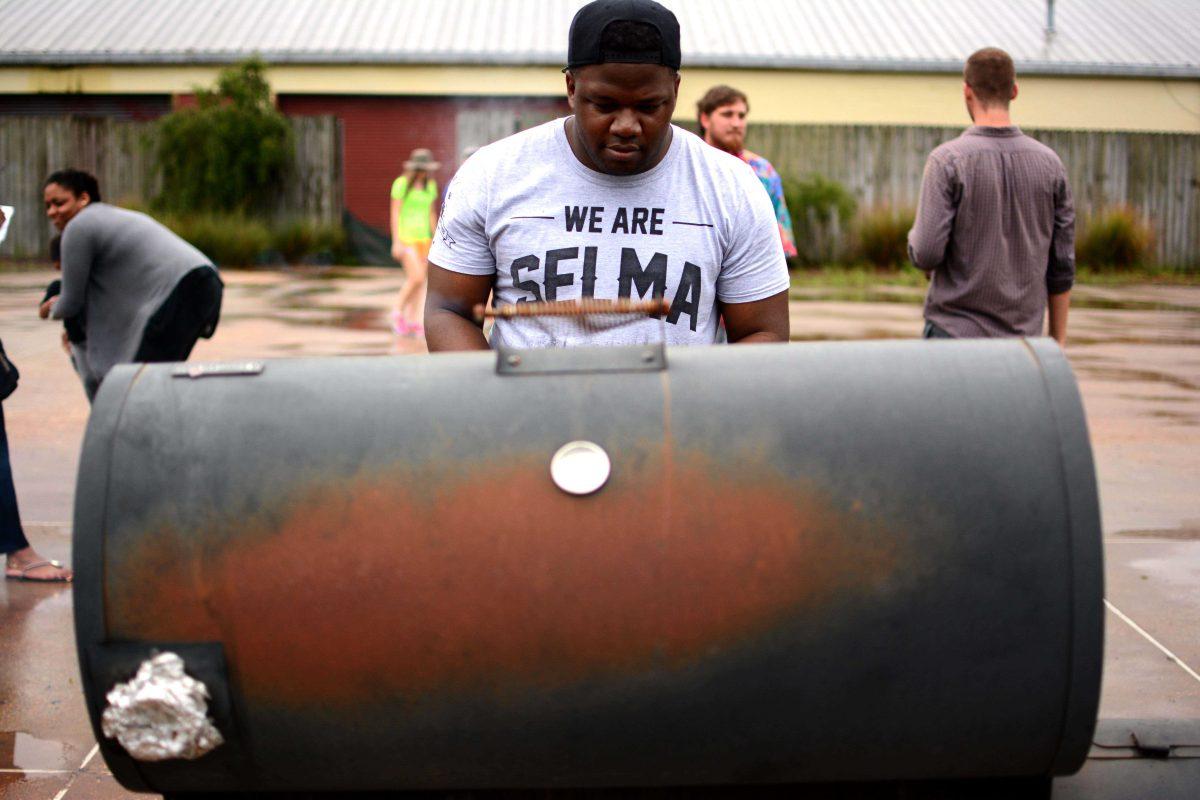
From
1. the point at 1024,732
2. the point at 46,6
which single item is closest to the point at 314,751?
the point at 1024,732

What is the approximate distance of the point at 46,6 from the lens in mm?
26469

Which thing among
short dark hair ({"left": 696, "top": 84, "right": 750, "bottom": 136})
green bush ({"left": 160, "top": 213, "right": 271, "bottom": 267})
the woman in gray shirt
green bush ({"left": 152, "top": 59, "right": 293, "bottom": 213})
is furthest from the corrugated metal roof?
the woman in gray shirt

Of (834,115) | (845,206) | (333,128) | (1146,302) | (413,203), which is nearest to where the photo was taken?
(413,203)

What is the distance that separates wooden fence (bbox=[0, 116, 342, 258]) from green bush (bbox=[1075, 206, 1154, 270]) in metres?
12.1

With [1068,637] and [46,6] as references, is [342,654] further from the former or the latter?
[46,6]

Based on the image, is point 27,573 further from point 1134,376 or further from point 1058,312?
point 1134,376

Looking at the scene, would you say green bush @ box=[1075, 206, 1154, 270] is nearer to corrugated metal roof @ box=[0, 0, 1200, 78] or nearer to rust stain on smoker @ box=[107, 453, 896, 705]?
corrugated metal roof @ box=[0, 0, 1200, 78]

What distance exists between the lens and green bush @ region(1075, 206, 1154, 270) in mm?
20812

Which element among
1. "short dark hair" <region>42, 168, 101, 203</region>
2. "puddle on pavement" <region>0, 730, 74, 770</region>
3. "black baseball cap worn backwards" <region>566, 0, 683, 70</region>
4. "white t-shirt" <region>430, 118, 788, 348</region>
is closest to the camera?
"black baseball cap worn backwards" <region>566, 0, 683, 70</region>

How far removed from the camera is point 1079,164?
72.8 ft

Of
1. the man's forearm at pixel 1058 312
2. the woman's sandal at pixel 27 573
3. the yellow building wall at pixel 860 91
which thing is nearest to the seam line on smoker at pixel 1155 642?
the man's forearm at pixel 1058 312

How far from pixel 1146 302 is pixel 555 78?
453 inches

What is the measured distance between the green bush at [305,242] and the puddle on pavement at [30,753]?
18648mm

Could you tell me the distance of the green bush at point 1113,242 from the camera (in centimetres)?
2081
